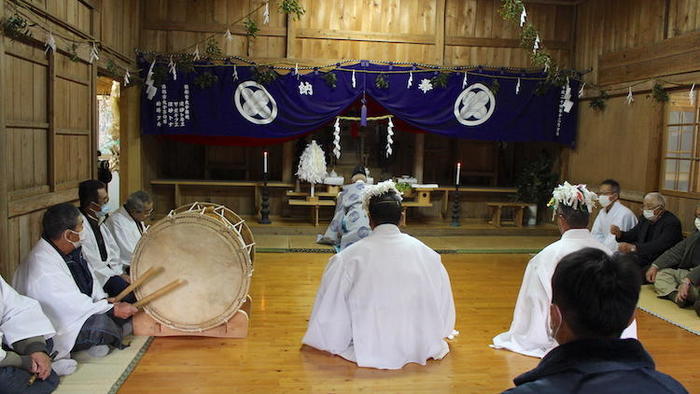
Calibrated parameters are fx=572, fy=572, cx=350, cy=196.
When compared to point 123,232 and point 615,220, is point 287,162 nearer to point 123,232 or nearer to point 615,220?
point 123,232

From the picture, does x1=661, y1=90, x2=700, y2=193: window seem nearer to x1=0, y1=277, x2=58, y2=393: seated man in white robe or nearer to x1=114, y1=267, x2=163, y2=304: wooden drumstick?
x1=114, y1=267, x2=163, y2=304: wooden drumstick

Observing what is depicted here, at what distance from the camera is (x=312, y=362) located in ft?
11.0

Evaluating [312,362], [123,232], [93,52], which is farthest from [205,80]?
[312,362]

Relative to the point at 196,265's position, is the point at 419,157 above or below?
above

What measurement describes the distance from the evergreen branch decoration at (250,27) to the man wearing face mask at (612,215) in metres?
4.48

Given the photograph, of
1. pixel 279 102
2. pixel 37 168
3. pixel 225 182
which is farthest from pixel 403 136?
pixel 37 168

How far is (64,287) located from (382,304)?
173cm

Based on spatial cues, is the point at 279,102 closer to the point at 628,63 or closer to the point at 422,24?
the point at 422,24

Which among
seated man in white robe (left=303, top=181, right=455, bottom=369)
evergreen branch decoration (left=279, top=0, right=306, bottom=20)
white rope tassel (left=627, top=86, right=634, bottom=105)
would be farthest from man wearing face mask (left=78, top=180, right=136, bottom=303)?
white rope tassel (left=627, top=86, right=634, bottom=105)

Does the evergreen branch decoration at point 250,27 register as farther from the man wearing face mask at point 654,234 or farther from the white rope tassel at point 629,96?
the man wearing face mask at point 654,234

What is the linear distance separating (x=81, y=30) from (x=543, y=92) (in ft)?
19.1

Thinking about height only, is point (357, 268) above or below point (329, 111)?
below

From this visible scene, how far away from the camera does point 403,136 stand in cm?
879

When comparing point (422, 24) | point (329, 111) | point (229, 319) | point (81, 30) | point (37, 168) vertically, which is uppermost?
point (422, 24)
